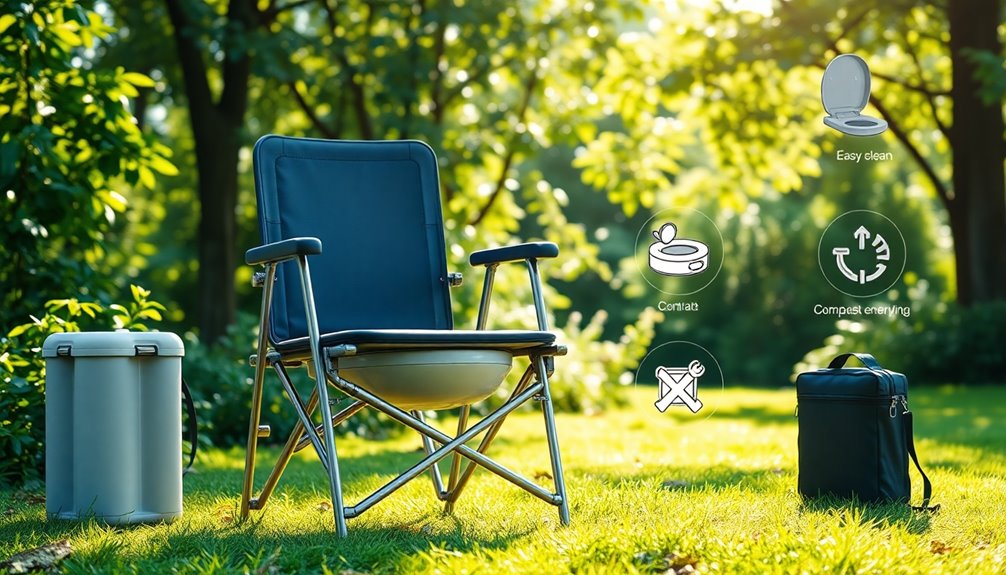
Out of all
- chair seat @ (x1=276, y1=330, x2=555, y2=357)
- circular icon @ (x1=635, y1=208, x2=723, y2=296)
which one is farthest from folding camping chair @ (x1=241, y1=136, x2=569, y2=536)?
circular icon @ (x1=635, y1=208, x2=723, y2=296)

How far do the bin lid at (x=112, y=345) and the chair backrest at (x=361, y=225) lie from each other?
15.5 inches

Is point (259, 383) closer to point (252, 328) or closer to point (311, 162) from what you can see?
point (311, 162)

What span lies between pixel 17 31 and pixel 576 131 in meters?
5.00

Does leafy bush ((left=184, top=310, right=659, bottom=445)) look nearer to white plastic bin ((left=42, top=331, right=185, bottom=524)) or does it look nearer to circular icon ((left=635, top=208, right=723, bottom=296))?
circular icon ((left=635, top=208, right=723, bottom=296))

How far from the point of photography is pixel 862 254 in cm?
529

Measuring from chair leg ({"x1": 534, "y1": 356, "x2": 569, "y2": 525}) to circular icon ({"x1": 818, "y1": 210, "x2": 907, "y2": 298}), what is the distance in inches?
105

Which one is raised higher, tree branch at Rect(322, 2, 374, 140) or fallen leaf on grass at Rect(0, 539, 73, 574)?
tree branch at Rect(322, 2, 374, 140)

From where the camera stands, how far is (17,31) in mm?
4285

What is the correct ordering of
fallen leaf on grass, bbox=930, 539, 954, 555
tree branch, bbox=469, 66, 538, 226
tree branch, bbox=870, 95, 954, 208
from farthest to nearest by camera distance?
1. tree branch, bbox=870, 95, 954, 208
2. tree branch, bbox=469, 66, 538, 226
3. fallen leaf on grass, bbox=930, 539, 954, 555

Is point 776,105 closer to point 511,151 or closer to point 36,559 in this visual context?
point 511,151

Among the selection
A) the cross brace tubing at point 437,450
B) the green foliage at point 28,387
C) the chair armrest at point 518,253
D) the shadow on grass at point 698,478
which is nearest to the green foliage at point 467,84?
the shadow on grass at point 698,478

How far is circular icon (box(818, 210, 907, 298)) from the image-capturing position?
523cm

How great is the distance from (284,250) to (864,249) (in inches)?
132

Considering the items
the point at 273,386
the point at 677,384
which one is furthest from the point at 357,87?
the point at 677,384
